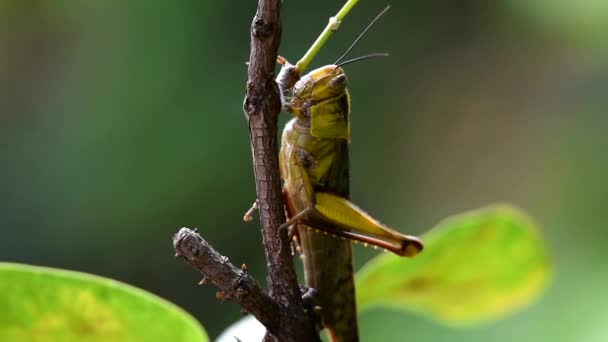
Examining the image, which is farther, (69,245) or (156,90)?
(156,90)

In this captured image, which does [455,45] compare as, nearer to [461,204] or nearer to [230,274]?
[461,204]

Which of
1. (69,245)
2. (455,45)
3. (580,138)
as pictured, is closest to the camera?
(69,245)

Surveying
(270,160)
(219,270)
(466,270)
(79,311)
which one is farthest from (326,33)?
(466,270)

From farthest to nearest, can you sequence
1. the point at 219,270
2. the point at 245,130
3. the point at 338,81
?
the point at 245,130 → the point at 338,81 → the point at 219,270

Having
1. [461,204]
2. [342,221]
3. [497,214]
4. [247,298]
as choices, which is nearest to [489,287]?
[497,214]

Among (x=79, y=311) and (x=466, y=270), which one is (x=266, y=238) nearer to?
(x=79, y=311)

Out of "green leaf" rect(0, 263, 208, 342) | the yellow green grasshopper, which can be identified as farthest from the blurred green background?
"green leaf" rect(0, 263, 208, 342)

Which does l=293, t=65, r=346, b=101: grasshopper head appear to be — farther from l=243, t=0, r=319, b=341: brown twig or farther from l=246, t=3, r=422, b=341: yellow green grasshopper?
l=243, t=0, r=319, b=341: brown twig
